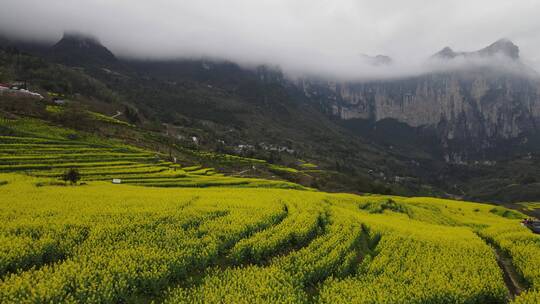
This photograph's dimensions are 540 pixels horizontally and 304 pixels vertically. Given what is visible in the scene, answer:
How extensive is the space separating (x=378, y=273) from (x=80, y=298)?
56.2 ft

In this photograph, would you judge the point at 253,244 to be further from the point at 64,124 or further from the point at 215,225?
the point at 64,124

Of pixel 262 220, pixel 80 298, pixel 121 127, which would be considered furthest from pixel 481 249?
pixel 121 127

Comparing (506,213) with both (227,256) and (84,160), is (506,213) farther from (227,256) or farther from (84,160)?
(84,160)

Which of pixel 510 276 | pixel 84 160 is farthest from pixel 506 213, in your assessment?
pixel 84 160

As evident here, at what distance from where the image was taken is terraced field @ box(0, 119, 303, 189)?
64.4m

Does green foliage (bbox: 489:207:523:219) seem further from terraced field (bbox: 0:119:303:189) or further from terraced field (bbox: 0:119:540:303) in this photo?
terraced field (bbox: 0:119:303:189)

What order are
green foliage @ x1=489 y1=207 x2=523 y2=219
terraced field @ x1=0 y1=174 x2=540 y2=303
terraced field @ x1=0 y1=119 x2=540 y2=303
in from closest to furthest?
terraced field @ x1=0 y1=174 x2=540 y2=303, terraced field @ x1=0 y1=119 x2=540 y2=303, green foliage @ x1=489 y1=207 x2=523 y2=219

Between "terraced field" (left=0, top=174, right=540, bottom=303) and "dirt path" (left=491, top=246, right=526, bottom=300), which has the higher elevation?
"terraced field" (left=0, top=174, right=540, bottom=303)

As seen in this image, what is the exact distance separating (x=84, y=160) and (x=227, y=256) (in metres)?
60.2

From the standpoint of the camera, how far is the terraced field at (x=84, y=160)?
64438 mm

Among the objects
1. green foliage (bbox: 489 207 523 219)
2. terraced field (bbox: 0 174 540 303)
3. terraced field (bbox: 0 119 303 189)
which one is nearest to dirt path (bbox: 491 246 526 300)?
terraced field (bbox: 0 174 540 303)

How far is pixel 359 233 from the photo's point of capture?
32.0 metres

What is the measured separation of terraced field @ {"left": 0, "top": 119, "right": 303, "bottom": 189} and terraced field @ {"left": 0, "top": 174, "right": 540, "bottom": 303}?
94.7ft

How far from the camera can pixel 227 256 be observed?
2398 cm
